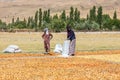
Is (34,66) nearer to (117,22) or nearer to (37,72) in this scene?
(37,72)

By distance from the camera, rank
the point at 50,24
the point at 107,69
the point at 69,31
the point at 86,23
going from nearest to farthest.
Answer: the point at 107,69, the point at 69,31, the point at 86,23, the point at 50,24

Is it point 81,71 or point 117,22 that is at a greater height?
point 81,71

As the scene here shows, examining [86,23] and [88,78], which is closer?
[88,78]

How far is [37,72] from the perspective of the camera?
23.9 m

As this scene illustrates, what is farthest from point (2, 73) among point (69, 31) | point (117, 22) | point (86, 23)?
point (117, 22)

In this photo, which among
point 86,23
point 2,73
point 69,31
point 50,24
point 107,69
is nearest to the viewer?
point 2,73

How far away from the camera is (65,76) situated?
2206 centimetres

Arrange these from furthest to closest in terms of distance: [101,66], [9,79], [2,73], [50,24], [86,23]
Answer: [50,24] → [86,23] → [101,66] → [2,73] → [9,79]

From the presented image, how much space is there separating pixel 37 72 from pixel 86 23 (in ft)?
446

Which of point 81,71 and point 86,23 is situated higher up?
point 81,71

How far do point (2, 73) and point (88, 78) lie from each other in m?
4.92

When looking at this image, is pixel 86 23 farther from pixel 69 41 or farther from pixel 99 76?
pixel 99 76

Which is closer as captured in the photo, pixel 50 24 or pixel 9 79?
pixel 9 79

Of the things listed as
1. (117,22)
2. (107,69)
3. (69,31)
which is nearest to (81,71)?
(107,69)
